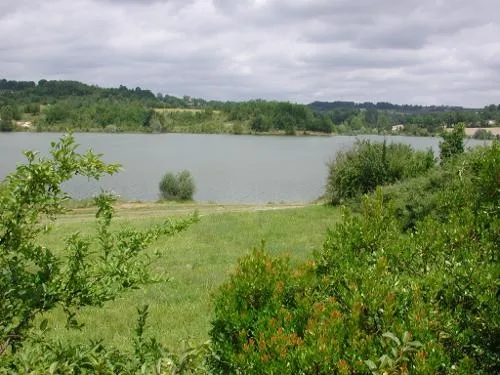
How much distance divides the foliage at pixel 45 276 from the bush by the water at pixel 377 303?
60 cm

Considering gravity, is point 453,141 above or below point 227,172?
above

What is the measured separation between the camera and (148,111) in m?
158

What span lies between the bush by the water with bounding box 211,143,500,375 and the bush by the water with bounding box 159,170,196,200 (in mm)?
35440

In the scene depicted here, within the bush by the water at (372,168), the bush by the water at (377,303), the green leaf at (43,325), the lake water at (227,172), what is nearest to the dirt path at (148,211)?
the lake water at (227,172)

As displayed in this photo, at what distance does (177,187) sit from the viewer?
3903 centimetres

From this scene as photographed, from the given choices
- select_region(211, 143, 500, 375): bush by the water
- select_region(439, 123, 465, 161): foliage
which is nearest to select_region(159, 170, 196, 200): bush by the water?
select_region(439, 123, 465, 161): foliage

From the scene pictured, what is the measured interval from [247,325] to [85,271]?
105 centimetres

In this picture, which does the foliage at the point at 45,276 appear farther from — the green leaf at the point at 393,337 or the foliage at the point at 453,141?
the foliage at the point at 453,141

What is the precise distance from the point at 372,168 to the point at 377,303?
22631mm

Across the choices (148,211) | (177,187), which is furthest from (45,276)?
(177,187)

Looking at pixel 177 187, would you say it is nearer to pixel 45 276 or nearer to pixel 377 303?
pixel 45 276

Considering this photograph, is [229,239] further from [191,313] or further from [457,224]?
[457,224]

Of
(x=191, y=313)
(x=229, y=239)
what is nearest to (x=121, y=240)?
(x=191, y=313)

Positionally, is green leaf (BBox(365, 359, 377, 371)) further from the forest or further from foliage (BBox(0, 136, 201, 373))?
the forest
